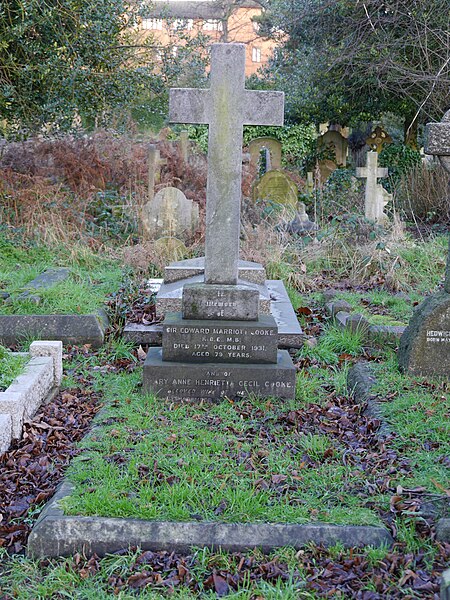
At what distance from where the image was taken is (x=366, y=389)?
5609mm

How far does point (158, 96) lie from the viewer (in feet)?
40.3

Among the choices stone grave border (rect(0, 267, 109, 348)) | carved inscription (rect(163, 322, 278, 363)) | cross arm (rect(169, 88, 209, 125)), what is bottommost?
stone grave border (rect(0, 267, 109, 348))

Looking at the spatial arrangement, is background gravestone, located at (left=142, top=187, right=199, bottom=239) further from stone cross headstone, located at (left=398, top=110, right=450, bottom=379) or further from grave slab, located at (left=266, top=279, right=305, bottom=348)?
stone cross headstone, located at (left=398, top=110, right=450, bottom=379)

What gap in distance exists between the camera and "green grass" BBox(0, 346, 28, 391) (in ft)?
17.0

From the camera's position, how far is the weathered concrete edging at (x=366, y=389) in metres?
5.00

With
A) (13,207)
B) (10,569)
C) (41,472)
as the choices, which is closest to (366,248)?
(13,207)

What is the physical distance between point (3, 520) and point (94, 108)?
871 centimetres

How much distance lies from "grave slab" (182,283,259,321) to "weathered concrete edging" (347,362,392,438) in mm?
974

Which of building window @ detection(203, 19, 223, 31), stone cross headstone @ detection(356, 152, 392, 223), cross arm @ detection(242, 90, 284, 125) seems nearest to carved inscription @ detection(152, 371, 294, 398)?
cross arm @ detection(242, 90, 284, 125)

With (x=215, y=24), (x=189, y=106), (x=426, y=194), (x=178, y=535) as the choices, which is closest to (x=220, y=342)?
(x=189, y=106)

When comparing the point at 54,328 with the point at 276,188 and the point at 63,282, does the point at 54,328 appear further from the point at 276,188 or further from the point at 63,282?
the point at 276,188

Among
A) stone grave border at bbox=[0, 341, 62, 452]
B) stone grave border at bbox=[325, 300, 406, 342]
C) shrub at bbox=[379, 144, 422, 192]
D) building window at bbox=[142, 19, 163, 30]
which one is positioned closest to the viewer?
stone grave border at bbox=[0, 341, 62, 452]

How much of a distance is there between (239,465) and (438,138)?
3184mm

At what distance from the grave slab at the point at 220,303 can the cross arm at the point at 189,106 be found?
136 centimetres
